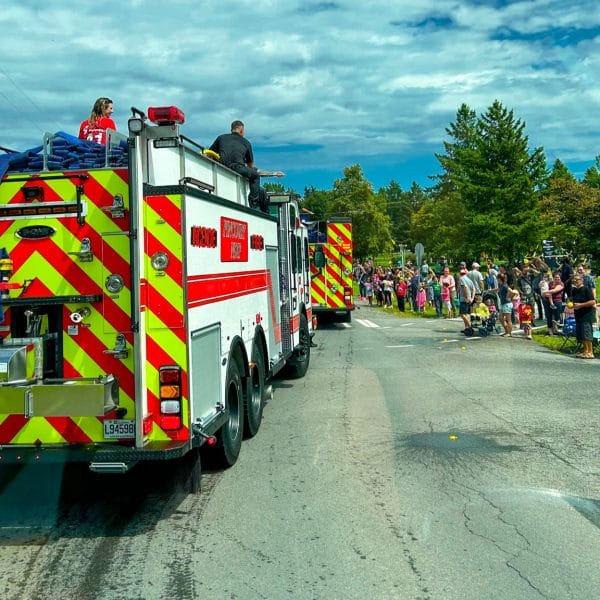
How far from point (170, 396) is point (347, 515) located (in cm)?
164

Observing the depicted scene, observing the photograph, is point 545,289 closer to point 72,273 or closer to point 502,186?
point 72,273

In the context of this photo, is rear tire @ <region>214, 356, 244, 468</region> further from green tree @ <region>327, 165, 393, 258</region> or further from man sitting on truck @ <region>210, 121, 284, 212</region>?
green tree @ <region>327, 165, 393, 258</region>

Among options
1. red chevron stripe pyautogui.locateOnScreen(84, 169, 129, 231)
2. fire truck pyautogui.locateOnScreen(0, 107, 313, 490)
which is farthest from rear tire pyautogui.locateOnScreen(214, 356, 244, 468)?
red chevron stripe pyautogui.locateOnScreen(84, 169, 129, 231)

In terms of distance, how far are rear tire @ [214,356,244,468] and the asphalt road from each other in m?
0.17

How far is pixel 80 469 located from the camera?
7336mm

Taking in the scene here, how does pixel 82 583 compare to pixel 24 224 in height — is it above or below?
below

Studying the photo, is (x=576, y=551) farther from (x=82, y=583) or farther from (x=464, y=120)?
(x=464, y=120)

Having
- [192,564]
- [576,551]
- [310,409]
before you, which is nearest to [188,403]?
[192,564]

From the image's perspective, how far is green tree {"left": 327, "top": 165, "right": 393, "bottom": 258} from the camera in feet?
255

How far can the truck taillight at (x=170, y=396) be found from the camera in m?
5.58

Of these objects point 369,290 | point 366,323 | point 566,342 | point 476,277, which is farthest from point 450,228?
point 566,342

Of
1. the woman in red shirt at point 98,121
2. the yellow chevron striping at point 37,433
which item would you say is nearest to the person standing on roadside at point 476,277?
the woman in red shirt at point 98,121

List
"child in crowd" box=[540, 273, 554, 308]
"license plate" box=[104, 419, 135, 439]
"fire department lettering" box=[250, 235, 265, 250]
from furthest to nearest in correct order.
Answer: "child in crowd" box=[540, 273, 554, 308]
"fire department lettering" box=[250, 235, 265, 250]
"license plate" box=[104, 419, 135, 439]

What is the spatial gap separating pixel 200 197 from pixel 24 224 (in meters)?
1.36
